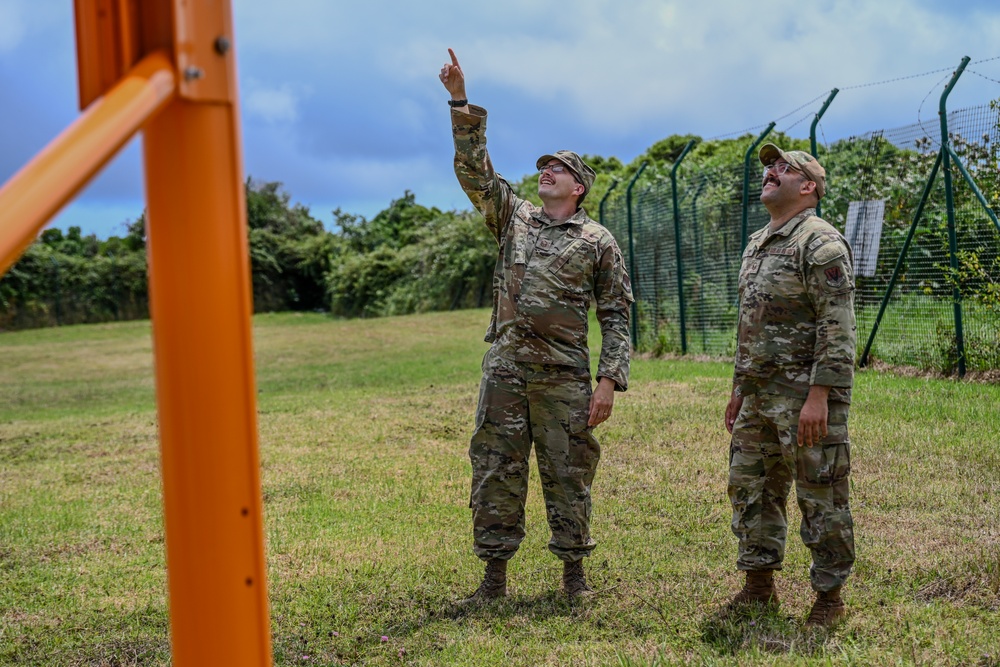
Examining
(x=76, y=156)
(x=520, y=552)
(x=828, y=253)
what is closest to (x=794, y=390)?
(x=828, y=253)

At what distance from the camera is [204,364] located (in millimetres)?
1368

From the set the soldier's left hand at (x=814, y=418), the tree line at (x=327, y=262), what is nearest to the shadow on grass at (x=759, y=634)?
the soldier's left hand at (x=814, y=418)

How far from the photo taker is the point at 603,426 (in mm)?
9023

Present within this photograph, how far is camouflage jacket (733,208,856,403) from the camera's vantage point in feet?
13.1

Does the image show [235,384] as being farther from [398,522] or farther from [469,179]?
[398,522]

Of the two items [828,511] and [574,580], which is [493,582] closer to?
[574,580]

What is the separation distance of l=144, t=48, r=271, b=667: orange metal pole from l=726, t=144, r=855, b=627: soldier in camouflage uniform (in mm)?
3070

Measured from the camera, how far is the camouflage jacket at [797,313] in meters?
3.99

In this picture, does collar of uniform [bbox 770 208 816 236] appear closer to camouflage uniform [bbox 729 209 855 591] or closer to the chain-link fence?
camouflage uniform [bbox 729 209 855 591]

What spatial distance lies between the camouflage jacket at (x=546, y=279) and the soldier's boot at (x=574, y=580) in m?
0.90

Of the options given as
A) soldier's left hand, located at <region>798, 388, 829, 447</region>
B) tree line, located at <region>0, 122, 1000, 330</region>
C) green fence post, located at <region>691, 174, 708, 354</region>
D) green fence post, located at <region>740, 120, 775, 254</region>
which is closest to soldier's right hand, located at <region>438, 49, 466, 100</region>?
soldier's left hand, located at <region>798, 388, 829, 447</region>

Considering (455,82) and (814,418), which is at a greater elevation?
(455,82)

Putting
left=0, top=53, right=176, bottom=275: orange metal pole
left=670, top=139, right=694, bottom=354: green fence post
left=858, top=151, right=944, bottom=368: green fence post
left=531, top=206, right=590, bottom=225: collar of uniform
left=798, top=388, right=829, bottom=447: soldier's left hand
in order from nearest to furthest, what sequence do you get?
1. left=0, top=53, right=176, bottom=275: orange metal pole
2. left=798, top=388, right=829, bottom=447: soldier's left hand
3. left=531, top=206, right=590, bottom=225: collar of uniform
4. left=858, top=151, right=944, bottom=368: green fence post
5. left=670, top=139, right=694, bottom=354: green fence post

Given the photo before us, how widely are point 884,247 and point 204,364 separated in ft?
36.9
